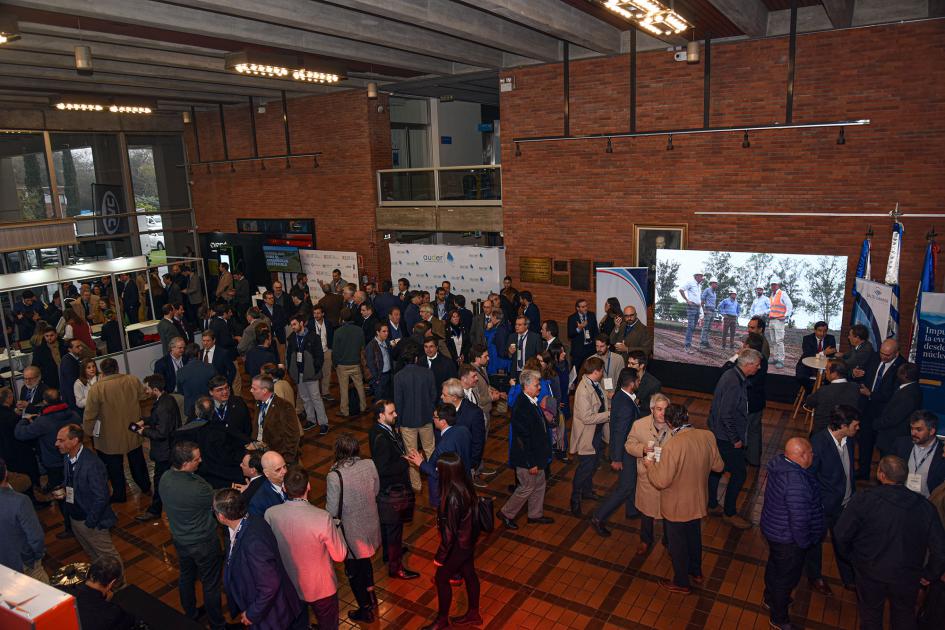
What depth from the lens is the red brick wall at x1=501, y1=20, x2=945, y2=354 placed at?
826cm

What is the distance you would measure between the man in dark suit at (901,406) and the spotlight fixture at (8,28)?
27.5 feet

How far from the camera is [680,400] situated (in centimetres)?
930

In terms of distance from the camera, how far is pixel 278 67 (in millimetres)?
7953

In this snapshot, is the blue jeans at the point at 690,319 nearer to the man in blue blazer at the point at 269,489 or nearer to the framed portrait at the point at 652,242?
the framed portrait at the point at 652,242

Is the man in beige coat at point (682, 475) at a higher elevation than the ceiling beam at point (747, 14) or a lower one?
lower

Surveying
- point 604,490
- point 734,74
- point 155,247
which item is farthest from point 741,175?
point 155,247

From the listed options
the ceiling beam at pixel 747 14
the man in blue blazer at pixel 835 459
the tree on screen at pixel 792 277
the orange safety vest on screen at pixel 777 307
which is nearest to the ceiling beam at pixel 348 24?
the ceiling beam at pixel 747 14

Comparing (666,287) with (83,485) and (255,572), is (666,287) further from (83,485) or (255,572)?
(83,485)

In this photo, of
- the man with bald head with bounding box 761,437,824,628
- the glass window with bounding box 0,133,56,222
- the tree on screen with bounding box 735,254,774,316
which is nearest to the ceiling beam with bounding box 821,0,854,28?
the tree on screen with bounding box 735,254,774,316

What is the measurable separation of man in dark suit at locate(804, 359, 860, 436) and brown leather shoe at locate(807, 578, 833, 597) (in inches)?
52.4

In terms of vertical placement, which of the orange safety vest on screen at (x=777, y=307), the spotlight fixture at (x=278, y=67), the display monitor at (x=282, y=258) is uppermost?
the spotlight fixture at (x=278, y=67)

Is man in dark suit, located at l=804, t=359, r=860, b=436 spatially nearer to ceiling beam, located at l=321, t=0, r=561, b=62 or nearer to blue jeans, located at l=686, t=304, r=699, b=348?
blue jeans, located at l=686, t=304, r=699, b=348

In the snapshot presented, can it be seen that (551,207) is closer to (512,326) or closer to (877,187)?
(512,326)

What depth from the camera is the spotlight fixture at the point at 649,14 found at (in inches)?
196
